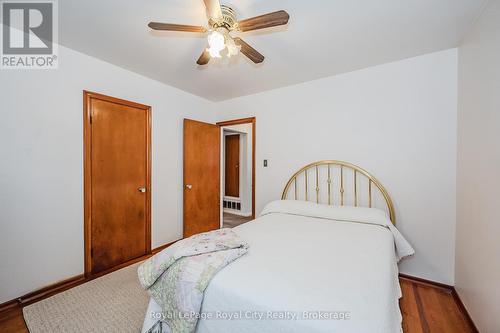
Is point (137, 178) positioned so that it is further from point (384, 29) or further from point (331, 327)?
point (384, 29)

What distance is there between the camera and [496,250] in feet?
4.38

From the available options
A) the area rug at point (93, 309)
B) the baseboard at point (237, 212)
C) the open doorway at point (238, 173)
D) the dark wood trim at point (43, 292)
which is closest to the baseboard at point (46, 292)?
the dark wood trim at point (43, 292)

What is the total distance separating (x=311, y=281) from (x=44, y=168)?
8.28 feet

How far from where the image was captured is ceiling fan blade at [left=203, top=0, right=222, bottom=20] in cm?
122

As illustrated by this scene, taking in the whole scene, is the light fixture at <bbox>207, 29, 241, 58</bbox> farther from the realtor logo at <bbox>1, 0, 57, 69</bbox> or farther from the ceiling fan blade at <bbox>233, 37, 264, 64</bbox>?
the realtor logo at <bbox>1, 0, 57, 69</bbox>

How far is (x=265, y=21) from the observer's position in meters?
1.36

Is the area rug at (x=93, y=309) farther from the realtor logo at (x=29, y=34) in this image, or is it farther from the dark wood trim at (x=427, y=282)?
the dark wood trim at (x=427, y=282)

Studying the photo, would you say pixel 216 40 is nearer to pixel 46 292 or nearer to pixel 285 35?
pixel 285 35

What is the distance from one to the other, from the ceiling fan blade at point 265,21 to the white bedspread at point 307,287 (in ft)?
4.91

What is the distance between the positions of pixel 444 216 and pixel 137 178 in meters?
3.48

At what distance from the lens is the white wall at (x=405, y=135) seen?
211 centimetres

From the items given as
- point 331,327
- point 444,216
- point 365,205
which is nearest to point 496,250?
point 444,216

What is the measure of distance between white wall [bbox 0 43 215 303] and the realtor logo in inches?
3.4

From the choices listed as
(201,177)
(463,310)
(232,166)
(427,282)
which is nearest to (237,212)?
(232,166)
